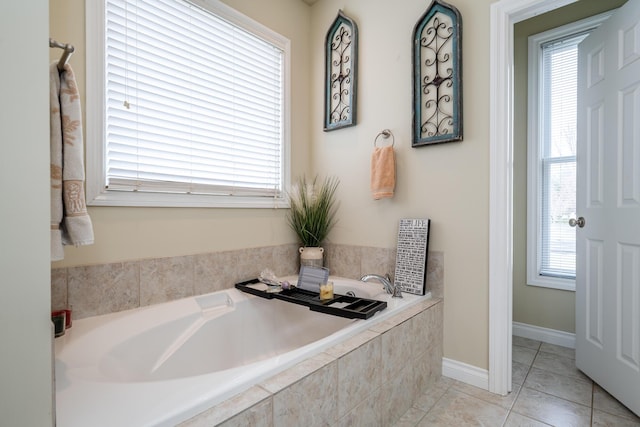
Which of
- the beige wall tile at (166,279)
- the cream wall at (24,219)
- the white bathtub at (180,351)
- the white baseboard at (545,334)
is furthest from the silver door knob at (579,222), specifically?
the cream wall at (24,219)

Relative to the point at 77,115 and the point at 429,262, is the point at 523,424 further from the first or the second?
the point at 77,115

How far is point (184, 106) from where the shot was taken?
1859 millimetres

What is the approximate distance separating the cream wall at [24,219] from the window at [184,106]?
1.15 m

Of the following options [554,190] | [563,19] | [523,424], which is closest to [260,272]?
[523,424]

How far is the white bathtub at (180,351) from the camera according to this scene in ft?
2.75

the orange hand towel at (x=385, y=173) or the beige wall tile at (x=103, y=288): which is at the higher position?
the orange hand towel at (x=385, y=173)

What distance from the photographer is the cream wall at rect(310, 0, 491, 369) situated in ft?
6.05

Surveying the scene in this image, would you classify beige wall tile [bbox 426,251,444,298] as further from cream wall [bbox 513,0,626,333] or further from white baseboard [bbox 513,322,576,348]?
white baseboard [bbox 513,322,576,348]

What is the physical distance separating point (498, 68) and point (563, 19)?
128 centimetres

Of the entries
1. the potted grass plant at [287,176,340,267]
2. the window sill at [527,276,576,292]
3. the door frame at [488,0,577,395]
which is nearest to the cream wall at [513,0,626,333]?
the window sill at [527,276,576,292]

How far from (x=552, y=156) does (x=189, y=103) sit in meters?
2.63

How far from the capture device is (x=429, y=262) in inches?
80.0

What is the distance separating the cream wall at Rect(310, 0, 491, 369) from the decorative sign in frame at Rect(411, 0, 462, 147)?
0.06 m

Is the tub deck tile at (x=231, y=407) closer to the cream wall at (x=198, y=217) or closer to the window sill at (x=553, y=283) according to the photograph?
the cream wall at (x=198, y=217)
